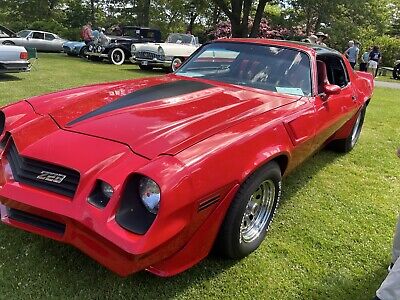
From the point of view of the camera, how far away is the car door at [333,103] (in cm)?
353

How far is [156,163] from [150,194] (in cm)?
17

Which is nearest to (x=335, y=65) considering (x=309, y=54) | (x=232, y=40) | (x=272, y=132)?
(x=309, y=54)

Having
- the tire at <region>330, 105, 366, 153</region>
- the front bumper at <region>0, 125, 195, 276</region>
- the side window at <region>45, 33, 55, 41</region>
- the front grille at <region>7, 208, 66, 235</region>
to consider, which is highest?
the front bumper at <region>0, 125, 195, 276</region>

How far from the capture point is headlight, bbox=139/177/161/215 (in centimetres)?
196

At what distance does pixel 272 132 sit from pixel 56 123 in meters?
1.46

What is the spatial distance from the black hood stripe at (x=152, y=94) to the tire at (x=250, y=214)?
105cm

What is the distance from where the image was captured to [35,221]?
7.09 ft

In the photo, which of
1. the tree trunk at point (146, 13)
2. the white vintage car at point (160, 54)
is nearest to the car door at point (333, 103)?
the white vintage car at point (160, 54)

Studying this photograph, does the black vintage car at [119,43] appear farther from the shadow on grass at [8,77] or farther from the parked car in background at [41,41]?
the shadow on grass at [8,77]

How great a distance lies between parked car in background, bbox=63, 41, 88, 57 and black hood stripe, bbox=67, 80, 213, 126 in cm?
1569

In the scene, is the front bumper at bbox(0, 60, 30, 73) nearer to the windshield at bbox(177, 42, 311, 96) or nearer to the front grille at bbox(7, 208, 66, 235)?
the windshield at bbox(177, 42, 311, 96)

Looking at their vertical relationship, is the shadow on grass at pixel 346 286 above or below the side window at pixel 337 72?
below

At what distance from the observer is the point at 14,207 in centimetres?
217

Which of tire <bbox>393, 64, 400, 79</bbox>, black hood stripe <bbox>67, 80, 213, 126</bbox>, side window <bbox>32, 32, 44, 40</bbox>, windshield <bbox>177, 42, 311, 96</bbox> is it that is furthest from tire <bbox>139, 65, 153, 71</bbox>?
tire <bbox>393, 64, 400, 79</bbox>
